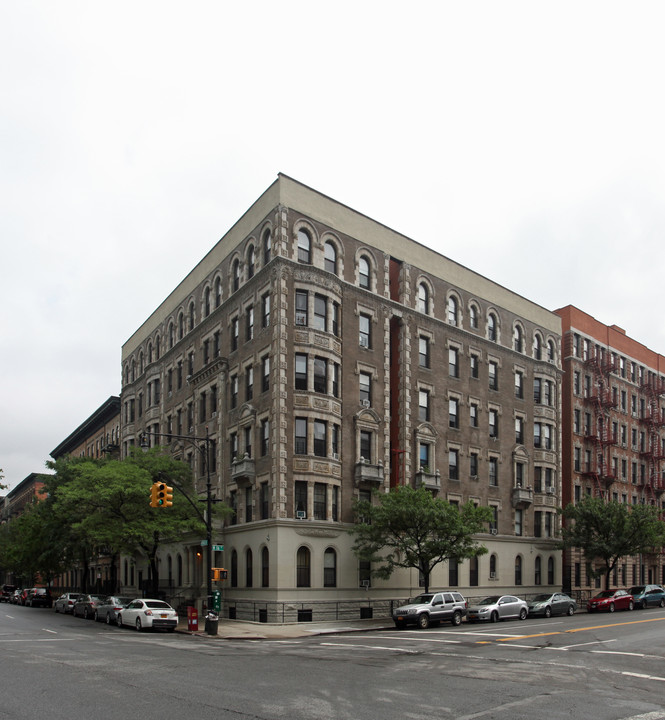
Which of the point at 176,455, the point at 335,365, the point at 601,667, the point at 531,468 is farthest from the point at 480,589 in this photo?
the point at 601,667

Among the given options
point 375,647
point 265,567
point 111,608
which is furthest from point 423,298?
point 375,647

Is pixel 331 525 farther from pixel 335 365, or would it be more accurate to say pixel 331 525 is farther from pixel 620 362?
pixel 620 362

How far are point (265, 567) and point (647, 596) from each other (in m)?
27.2

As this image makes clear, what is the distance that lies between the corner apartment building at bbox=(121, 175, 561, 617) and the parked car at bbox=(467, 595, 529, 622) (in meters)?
6.03

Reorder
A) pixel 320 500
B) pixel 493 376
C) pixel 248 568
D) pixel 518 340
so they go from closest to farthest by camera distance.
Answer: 1. pixel 320 500
2. pixel 248 568
3. pixel 493 376
4. pixel 518 340

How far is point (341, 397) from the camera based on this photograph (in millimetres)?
40969

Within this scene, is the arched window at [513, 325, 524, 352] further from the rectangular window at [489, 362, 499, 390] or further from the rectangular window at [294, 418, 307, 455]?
the rectangular window at [294, 418, 307, 455]

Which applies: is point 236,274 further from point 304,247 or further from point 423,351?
point 423,351

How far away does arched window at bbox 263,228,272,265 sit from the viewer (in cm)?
4150

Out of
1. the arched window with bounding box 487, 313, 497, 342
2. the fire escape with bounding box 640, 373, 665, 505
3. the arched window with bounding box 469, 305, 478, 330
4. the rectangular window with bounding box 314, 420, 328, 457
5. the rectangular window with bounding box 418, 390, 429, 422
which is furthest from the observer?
the fire escape with bounding box 640, 373, 665, 505

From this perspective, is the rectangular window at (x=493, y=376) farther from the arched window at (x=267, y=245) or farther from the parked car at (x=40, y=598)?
the parked car at (x=40, y=598)

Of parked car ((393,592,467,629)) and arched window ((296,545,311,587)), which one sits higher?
arched window ((296,545,311,587))

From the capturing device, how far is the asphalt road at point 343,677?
1289 centimetres

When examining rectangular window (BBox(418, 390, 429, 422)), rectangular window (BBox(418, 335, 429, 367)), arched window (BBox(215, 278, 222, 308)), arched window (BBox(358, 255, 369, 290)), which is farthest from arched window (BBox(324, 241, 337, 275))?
rectangular window (BBox(418, 390, 429, 422))
